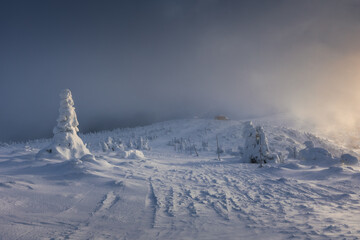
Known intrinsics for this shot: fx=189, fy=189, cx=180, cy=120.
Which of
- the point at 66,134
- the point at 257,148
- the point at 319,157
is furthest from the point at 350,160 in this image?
the point at 66,134

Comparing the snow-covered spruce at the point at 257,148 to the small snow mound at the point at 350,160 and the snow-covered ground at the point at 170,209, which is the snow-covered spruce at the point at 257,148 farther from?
the snow-covered ground at the point at 170,209

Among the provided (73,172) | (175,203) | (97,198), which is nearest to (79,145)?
(73,172)

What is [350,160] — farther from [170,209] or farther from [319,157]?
[170,209]

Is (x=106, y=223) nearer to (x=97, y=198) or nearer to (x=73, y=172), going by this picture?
(x=97, y=198)

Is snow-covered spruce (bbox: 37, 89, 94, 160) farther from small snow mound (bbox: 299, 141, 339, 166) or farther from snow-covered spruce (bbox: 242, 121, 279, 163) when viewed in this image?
small snow mound (bbox: 299, 141, 339, 166)

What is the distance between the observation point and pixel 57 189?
9.00 metres

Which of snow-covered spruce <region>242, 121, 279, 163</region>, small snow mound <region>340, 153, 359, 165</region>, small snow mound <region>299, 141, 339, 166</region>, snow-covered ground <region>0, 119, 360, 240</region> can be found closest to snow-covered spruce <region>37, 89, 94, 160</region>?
snow-covered ground <region>0, 119, 360, 240</region>

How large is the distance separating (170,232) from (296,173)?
43.6 feet

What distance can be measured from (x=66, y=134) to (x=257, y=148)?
86.4 feet

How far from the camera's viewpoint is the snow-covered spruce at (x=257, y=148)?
28612 millimetres

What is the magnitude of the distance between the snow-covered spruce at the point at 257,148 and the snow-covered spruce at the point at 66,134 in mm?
23152

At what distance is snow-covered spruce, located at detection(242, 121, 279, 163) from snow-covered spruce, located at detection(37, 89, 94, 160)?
76.0ft

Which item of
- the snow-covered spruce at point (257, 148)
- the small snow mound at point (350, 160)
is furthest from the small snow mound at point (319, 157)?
the snow-covered spruce at point (257, 148)

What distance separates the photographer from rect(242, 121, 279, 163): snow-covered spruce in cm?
2861
